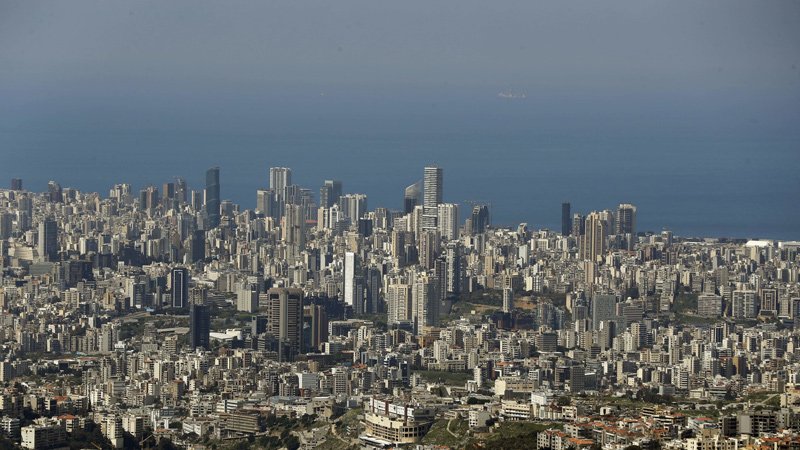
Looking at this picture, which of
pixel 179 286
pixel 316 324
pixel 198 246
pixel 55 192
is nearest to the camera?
pixel 316 324

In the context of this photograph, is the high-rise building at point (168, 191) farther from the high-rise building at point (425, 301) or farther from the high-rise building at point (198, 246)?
the high-rise building at point (425, 301)

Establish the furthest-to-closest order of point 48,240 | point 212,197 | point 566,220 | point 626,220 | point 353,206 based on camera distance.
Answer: point 212,197, point 353,206, point 566,220, point 626,220, point 48,240

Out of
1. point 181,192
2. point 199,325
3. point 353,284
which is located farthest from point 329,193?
→ point 199,325

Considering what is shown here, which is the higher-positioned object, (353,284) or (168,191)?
(168,191)

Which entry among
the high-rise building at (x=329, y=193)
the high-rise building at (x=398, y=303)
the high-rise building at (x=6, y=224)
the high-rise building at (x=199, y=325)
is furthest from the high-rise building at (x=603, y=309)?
the high-rise building at (x=329, y=193)

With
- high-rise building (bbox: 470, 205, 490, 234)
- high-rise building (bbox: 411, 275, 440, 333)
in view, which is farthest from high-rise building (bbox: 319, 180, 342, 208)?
high-rise building (bbox: 411, 275, 440, 333)

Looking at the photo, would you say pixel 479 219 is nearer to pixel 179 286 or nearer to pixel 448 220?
pixel 448 220

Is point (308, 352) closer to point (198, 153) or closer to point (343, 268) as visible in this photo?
point (343, 268)

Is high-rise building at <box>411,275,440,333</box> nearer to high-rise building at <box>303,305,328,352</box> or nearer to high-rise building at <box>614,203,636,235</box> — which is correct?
high-rise building at <box>303,305,328,352</box>

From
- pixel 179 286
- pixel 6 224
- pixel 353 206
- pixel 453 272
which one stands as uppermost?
pixel 353 206
